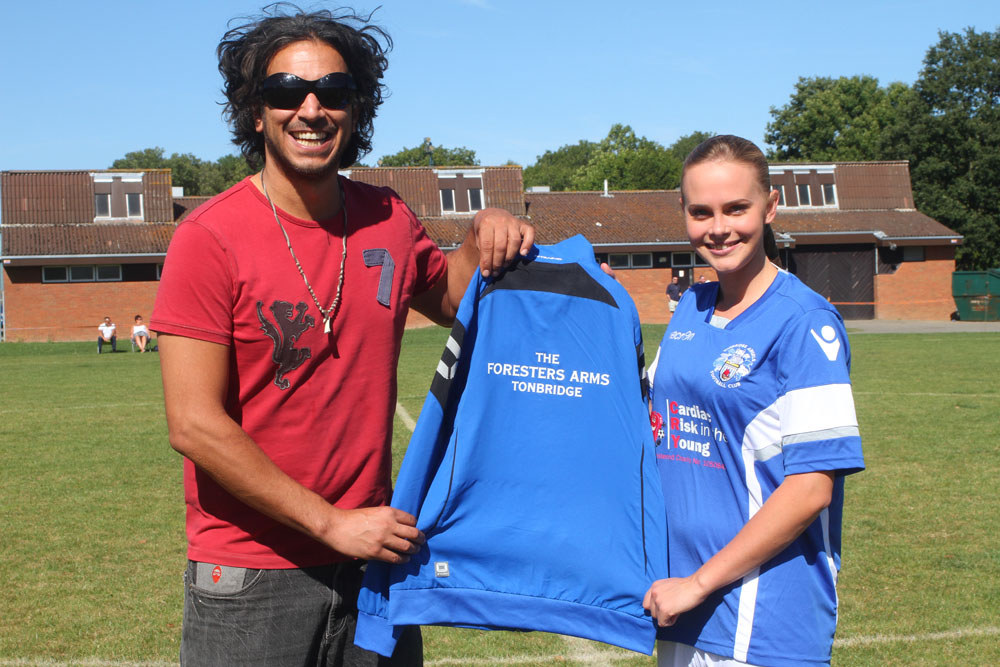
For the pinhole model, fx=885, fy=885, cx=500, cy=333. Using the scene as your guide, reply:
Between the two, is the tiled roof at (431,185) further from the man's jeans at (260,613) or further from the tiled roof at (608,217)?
the man's jeans at (260,613)

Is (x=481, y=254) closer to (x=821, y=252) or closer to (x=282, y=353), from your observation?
(x=282, y=353)

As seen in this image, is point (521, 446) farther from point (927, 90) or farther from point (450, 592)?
point (927, 90)

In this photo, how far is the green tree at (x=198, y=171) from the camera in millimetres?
79062

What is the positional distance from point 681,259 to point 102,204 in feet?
90.7

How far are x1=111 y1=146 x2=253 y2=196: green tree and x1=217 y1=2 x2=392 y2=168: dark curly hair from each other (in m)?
68.6

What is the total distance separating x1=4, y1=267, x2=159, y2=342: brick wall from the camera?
37812 mm

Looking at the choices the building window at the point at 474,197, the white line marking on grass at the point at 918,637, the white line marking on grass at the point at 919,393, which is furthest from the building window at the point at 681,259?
the white line marking on grass at the point at 918,637

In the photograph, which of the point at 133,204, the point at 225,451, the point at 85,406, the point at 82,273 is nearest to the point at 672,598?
the point at 225,451

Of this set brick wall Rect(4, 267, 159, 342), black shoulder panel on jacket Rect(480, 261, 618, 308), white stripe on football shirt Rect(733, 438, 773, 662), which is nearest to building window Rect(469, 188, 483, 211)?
brick wall Rect(4, 267, 159, 342)

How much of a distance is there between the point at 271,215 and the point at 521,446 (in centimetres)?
104

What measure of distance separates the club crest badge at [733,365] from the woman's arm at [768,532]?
31 cm

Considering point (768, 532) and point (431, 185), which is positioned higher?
point (431, 185)

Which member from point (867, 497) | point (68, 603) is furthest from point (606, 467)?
point (867, 497)

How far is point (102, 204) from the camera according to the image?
41844mm
